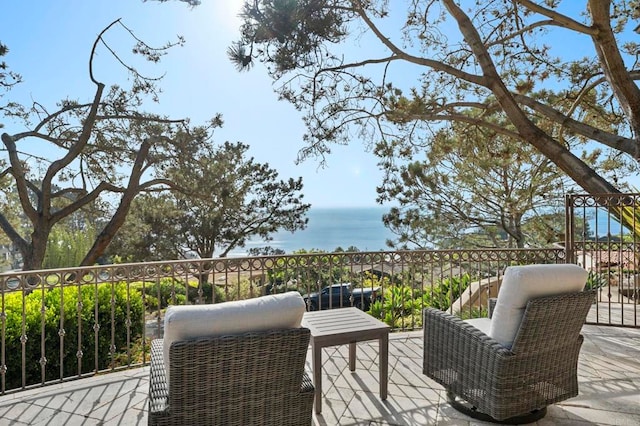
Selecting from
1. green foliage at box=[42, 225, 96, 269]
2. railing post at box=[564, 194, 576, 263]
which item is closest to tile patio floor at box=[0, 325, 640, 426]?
railing post at box=[564, 194, 576, 263]

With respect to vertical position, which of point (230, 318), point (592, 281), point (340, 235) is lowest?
point (340, 235)

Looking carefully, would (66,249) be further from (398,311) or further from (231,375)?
(231,375)

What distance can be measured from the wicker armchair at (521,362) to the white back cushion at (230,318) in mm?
1264

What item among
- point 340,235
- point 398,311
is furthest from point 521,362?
point 340,235

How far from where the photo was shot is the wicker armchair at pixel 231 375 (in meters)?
1.76

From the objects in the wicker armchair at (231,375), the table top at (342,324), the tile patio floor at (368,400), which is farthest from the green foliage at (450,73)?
the wicker armchair at (231,375)

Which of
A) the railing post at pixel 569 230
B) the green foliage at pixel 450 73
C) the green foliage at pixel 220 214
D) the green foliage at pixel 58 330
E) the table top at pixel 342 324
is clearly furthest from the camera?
the green foliage at pixel 220 214

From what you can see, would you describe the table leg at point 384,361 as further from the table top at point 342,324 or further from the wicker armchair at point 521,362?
the wicker armchair at point 521,362

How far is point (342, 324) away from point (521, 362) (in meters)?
1.18

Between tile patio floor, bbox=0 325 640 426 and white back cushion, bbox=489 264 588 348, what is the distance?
671mm

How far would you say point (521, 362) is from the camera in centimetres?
240

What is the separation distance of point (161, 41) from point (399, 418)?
1022cm

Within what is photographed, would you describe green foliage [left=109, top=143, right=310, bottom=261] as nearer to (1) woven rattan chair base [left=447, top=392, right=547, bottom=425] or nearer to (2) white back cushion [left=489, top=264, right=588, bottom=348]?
(1) woven rattan chair base [left=447, top=392, right=547, bottom=425]

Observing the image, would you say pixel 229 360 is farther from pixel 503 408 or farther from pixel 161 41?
pixel 161 41
